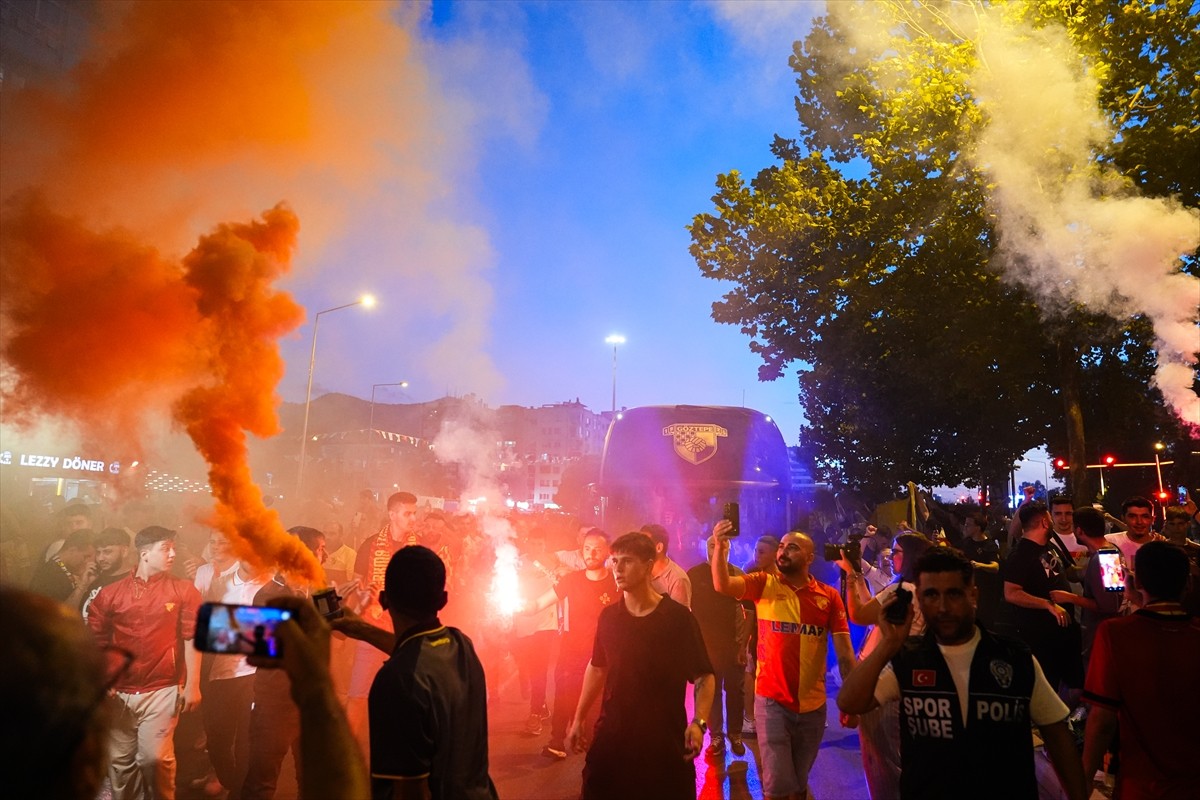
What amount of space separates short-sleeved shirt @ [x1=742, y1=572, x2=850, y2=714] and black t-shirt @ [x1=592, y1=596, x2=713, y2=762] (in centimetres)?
96

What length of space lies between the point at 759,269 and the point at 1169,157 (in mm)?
7650

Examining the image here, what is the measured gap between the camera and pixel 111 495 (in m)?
21.8

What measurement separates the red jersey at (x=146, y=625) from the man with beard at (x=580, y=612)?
3.36 meters

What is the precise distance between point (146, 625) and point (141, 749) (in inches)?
33.9

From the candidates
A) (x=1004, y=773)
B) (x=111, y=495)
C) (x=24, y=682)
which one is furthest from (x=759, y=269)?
(x=111, y=495)

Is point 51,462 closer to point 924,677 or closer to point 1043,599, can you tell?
point 1043,599

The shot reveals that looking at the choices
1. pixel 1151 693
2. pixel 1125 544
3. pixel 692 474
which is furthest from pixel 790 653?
pixel 692 474

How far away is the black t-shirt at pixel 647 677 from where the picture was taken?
407 centimetres

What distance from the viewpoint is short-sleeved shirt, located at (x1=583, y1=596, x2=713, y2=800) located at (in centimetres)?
403

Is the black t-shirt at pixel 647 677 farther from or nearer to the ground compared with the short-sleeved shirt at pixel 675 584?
nearer to the ground

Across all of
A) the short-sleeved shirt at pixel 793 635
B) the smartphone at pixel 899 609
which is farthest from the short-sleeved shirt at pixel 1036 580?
the smartphone at pixel 899 609

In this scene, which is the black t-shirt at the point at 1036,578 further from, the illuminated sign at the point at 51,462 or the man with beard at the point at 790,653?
the illuminated sign at the point at 51,462

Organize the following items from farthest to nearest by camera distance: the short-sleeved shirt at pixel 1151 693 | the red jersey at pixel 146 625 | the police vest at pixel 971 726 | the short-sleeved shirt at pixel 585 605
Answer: the short-sleeved shirt at pixel 585 605
the red jersey at pixel 146 625
the short-sleeved shirt at pixel 1151 693
the police vest at pixel 971 726

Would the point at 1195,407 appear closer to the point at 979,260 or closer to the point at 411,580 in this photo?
the point at 979,260
